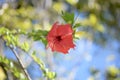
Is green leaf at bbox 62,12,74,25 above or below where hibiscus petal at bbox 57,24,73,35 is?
above

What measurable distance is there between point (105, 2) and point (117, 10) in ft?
0.45

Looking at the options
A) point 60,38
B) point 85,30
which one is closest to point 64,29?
point 60,38

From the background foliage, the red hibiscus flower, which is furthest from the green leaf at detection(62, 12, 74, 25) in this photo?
the background foliage

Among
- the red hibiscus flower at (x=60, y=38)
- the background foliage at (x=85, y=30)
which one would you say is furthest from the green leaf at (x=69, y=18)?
the background foliage at (x=85, y=30)

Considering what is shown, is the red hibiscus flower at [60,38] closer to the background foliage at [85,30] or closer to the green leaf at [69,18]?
the green leaf at [69,18]

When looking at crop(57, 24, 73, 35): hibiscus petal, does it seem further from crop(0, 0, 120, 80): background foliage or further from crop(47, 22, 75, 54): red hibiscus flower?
crop(0, 0, 120, 80): background foliage

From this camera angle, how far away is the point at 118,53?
3.56 m

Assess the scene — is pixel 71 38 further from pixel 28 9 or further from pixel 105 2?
pixel 105 2

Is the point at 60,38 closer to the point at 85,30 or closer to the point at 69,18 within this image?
the point at 69,18

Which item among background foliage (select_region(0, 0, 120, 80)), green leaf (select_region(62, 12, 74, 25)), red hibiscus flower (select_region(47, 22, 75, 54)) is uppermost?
background foliage (select_region(0, 0, 120, 80))

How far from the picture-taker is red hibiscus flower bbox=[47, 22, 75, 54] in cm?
81

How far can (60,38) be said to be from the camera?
0.84 meters

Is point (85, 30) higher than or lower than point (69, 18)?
higher

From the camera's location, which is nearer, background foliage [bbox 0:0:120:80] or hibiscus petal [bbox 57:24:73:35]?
hibiscus petal [bbox 57:24:73:35]
